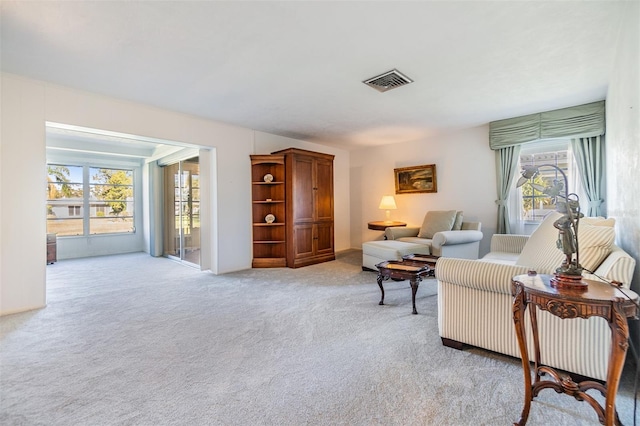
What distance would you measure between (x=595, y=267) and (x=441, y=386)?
1.19m

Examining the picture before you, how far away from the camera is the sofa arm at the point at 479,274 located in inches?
73.9

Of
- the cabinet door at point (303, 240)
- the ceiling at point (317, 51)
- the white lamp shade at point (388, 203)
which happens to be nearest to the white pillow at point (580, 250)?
the ceiling at point (317, 51)

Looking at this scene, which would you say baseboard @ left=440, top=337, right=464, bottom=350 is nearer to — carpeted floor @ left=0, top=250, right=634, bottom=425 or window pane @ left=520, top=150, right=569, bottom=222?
carpeted floor @ left=0, top=250, right=634, bottom=425

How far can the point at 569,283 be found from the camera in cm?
137

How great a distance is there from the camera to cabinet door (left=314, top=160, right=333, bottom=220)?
5.43 metres

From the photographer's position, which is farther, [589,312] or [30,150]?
[30,150]

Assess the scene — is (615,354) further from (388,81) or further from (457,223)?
(457,223)

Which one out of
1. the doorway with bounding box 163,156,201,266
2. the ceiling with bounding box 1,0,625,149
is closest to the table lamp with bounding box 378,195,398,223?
the ceiling with bounding box 1,0,625,149

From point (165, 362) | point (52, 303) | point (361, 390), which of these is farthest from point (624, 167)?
point (52, 303)

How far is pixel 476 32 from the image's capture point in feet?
7.35

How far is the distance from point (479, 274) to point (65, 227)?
789 centimetres

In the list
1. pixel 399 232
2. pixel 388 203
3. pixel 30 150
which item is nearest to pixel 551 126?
pixel 399 232

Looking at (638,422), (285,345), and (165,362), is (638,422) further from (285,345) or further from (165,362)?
(165,362)

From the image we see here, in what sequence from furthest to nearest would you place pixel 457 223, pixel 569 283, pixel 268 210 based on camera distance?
pixel 268 210 < pixel 457 223 < pixel 569 283
